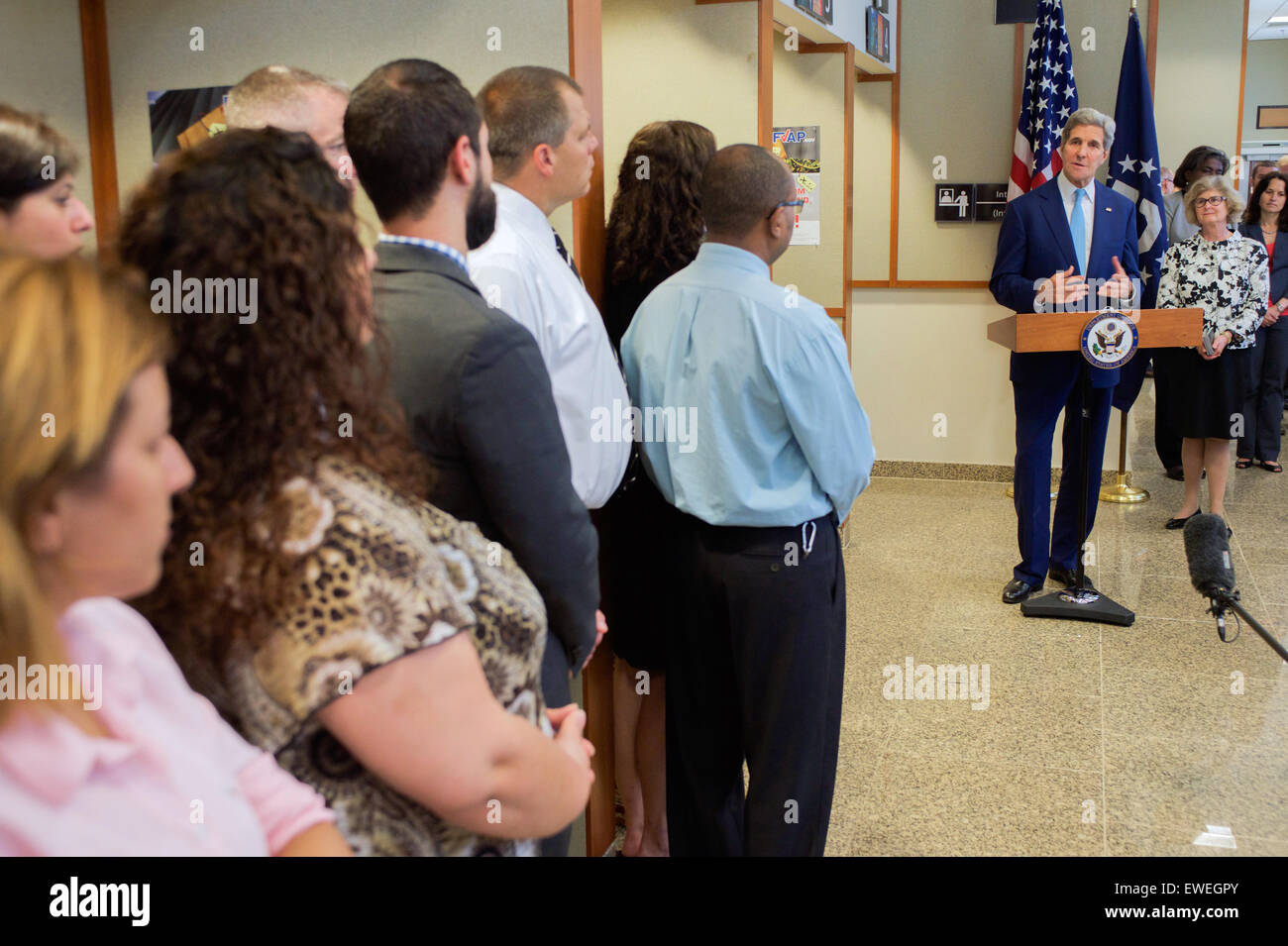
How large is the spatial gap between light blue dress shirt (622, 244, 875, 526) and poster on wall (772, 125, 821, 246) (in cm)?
326

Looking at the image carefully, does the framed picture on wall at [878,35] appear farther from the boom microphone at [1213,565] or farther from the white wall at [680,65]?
the boom microphone at [1213,565]

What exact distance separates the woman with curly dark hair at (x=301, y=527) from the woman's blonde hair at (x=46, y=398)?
15 centimetres

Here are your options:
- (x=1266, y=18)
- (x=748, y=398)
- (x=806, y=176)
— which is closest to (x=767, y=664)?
(x=748, y=398)

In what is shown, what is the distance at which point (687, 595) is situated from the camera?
2371 millimetres

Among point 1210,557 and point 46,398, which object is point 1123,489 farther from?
point 46,398

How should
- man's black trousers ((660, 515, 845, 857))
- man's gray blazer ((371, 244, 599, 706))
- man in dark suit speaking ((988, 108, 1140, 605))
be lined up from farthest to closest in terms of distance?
man in dark suit speaking ((988, 108, 1140, 605))
man's black trousers ((660, 515, 845, 857))
man's gray blazer ((371, 244, 599, 706))

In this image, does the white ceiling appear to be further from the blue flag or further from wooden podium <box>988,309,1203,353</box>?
wooden podium <box>988,309,1203,353</box>

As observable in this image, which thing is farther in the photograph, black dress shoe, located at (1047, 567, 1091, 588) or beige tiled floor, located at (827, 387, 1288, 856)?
black dress shoe, located at (1047, 567, 1091, 588)

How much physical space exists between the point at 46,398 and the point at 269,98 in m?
1.41

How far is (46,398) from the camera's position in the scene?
0.71 m

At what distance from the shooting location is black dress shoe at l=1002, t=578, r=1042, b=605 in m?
4.50

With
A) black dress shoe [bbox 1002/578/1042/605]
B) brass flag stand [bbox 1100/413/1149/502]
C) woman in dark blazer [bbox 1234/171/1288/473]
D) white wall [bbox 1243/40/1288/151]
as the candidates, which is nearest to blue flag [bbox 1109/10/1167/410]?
brass flag stand [bbox 1100/413/1149/502]

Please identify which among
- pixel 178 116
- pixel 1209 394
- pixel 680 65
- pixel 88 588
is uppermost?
pixel 680 65
